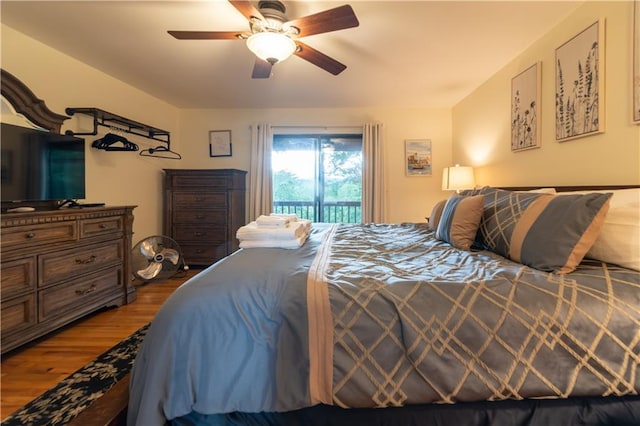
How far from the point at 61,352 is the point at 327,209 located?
3.22 metres

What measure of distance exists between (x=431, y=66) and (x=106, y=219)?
324cm

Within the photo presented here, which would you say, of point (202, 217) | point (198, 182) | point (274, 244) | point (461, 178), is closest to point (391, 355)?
point (274, 244)

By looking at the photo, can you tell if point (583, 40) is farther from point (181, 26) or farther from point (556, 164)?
point (181, 26)

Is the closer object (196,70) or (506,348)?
(506,348)

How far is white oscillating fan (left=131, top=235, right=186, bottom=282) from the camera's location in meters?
2.82

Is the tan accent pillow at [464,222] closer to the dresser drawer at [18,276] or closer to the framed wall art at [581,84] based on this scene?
the framed wall art at [581,84]

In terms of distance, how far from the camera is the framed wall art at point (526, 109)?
2.27m

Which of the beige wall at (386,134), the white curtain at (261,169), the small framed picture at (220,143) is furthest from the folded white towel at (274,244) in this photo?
the small framed picture at (220,143)

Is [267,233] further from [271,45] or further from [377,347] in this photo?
[271,45]

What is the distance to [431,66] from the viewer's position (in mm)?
2750

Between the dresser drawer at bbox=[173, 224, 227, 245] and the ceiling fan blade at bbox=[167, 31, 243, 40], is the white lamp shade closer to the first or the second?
the ceiling fan blade at bbox=[167, 31, 243, 40]

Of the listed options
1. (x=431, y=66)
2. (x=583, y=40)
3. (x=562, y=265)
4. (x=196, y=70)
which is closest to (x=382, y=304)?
(x=562, y=265)

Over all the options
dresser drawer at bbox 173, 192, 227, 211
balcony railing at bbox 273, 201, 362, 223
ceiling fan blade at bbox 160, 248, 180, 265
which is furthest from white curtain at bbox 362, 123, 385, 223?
ceiling fan blade at bbox 160, 248, 180, 265

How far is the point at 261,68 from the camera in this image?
2.26 metres
